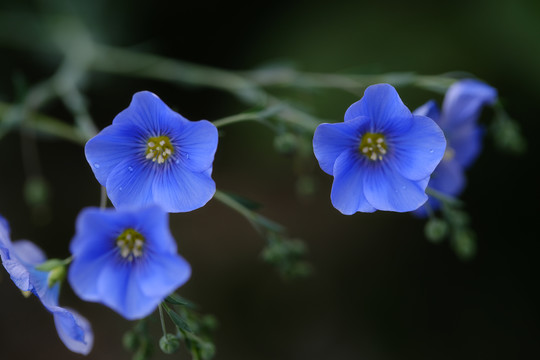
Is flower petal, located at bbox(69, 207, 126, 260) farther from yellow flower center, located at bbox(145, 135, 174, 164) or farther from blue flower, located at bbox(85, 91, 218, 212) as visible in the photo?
yellow flower center, located at bbox(145, 135, 174, 164)

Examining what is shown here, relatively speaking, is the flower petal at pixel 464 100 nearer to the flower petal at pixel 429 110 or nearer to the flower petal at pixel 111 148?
the flower petal at pixel 429 110

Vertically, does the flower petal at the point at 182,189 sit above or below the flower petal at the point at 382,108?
below

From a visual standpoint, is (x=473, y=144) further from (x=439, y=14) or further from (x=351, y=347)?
(x=351, y=347)

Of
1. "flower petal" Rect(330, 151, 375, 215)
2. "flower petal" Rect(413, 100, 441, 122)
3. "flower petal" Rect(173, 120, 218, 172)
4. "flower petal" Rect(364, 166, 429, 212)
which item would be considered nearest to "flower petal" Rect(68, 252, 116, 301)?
"flower petal" Rect(173, 120, 218, 172)

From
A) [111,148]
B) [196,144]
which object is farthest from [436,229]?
[111,148]

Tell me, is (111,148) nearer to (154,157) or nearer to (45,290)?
(154,157)

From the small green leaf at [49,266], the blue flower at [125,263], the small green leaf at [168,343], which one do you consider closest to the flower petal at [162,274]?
the blue flower at [125,263]
